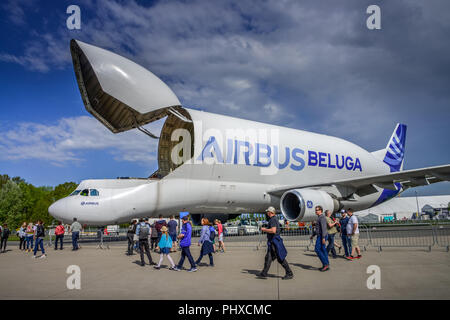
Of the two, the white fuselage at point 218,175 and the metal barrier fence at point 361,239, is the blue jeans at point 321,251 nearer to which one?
the metal barrier fence at point 361,239

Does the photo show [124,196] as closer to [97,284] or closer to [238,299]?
[97,284]

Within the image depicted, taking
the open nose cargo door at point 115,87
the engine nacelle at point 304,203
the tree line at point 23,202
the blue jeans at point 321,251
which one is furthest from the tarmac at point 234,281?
the tree line at point 23,202

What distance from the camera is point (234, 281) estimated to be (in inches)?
263

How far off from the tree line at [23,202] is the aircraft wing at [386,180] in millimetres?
52795

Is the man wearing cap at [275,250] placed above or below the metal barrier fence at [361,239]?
above

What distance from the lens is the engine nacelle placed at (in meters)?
15.6

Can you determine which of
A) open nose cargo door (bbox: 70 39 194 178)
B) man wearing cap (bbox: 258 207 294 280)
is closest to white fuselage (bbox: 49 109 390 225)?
open nose cargo door (bbox: 70 39 194 178)

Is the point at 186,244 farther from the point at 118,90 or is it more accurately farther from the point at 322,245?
the point at 118,90

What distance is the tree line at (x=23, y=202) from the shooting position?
5348 centimetres

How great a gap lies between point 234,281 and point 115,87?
9001mm

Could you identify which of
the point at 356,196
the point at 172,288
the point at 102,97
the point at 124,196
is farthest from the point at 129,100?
the point at 356,196

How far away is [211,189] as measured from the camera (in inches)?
642

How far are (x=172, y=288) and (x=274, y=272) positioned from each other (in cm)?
274
